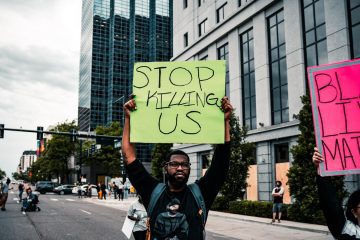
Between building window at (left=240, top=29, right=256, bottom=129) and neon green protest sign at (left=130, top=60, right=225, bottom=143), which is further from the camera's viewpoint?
building window at (left=240, top=29, right=256, bottom=129)

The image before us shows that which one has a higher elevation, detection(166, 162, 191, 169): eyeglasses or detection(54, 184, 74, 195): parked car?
detection(166, 162, 191, 169): eyeglasses

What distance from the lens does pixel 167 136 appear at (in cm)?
342

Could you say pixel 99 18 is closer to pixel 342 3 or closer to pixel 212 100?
pixel 342 3

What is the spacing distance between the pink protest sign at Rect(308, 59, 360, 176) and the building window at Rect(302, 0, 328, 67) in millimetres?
18181

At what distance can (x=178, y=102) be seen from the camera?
351 cm

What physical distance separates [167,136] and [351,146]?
1612 millimetres

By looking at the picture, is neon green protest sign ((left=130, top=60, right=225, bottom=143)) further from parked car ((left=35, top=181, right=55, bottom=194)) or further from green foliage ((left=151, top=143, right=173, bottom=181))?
parked car ((left=35, top=181, right=55, bottom=194))

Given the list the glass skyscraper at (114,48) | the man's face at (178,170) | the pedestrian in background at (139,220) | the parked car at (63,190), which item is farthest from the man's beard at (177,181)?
the glass skyscraper at (114,48)

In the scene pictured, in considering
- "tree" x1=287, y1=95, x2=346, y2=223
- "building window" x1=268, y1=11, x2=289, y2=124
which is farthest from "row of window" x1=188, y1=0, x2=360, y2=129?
"tree" x1=287, y1=95, x2=346, y2=223

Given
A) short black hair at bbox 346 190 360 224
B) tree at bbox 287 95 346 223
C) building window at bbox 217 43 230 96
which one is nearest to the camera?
short black hair at bbox 346 190 360 224

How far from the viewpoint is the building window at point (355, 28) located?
60.6 feet

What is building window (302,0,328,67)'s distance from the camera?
2059cm

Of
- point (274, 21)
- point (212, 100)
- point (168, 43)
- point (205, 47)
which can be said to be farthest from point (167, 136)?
point (168, 43)

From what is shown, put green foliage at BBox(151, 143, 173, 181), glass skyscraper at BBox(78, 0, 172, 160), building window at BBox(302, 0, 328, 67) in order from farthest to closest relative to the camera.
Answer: glass skyscraper at BBox(78, 0, 172, 160)
green foliage at BBox(151, 143, 173, 181)
building window at BBox(302, 0, 328, 67)
